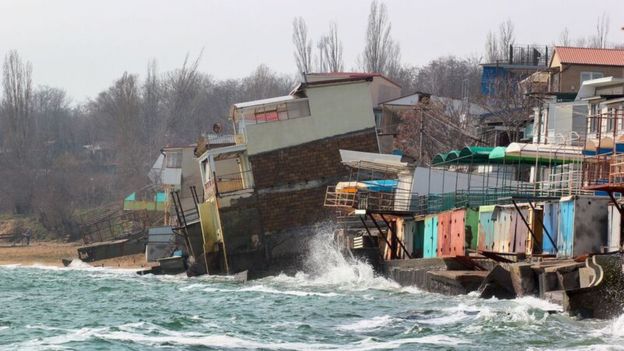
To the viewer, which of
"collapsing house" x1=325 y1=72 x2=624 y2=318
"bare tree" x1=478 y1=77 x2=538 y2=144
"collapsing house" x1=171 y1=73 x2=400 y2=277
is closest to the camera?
"collapsing house" x1=325 y1=72 x2=624 y2=318

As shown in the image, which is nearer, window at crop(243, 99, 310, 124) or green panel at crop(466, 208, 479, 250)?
green panel at crop(466, 208, 479, 250)

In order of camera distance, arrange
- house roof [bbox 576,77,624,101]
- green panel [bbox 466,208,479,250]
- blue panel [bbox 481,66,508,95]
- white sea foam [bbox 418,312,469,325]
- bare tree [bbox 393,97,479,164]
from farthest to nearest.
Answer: blue panel [bbox 481,66,508,95], bare tree [bbox 393,97,479,164], house roof [bbox 576,77,624,101], green panel [bbox 466,208,479,250], white sea foam [bbox 418,312,469,325]

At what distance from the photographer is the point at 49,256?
83875mm

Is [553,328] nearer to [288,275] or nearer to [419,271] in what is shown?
[419,271]

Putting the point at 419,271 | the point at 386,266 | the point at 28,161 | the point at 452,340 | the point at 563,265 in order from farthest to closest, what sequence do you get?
the point at 28,161
the point at 386,266
the point at 419,271
the point at 563,265
the point at 452,340

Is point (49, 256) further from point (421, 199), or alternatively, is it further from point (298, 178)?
point (421, 199)

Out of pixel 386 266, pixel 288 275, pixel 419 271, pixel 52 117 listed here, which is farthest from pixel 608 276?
pixel 52 117

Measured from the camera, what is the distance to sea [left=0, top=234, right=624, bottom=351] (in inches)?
1065

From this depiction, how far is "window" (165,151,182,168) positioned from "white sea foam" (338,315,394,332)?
5416cm

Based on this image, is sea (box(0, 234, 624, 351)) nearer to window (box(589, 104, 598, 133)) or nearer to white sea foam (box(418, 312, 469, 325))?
white sea foam (box(418, 312, 469, 325))

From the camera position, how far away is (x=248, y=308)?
3772cm

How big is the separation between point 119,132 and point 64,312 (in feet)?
294

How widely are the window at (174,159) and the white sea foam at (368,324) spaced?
54.2 m

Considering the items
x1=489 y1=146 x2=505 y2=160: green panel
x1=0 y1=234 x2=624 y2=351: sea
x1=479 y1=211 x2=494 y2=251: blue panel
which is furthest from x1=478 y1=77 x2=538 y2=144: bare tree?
x1=479 y1=211 x2=494 y2=251: blue panel
